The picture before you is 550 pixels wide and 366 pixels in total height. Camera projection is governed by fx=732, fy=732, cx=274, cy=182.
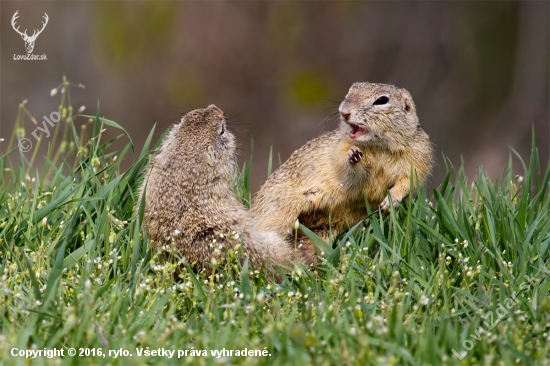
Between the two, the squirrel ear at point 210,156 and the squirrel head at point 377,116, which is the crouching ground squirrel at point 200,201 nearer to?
the squirrel ear at point 210,156

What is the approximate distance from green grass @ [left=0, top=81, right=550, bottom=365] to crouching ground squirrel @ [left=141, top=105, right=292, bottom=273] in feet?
0.58

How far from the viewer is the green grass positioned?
3221 mm

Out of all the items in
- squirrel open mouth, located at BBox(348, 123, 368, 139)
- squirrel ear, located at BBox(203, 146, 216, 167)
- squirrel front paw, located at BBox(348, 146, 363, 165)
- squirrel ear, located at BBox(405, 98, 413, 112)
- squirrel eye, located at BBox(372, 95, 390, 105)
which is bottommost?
squirrel front paw, located at BBox(348, 146, 363, 165)

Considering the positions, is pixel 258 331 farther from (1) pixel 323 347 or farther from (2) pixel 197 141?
(2) pixel 197 141

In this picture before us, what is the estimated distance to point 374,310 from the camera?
3.63 meters

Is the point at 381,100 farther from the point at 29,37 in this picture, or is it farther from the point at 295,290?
the point at 29,37

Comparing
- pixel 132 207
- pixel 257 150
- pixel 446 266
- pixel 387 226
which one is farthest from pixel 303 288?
pixel 257 150

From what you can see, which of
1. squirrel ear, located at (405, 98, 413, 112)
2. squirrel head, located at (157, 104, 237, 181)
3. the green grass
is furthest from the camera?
squirrel ear, located at (405, 98, 413, 112)

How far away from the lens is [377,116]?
5336 millimetres

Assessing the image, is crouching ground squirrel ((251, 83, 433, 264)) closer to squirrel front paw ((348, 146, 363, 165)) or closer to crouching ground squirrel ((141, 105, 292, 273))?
squirrel front paw ((348, 146, 363, 165))

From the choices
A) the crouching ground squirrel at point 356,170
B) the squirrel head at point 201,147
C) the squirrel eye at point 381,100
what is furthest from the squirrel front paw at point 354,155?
the squirrel head at point 201,147

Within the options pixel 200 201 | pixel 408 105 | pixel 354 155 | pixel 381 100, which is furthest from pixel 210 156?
pixel 408 105

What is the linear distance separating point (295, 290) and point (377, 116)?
5.42 ft

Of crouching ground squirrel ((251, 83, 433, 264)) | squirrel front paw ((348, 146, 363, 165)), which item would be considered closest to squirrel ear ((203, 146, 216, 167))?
crouching ground squirrel ((251, 83, 433, 264))
